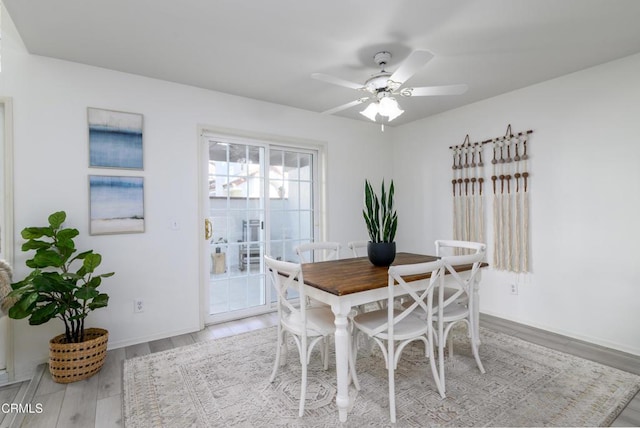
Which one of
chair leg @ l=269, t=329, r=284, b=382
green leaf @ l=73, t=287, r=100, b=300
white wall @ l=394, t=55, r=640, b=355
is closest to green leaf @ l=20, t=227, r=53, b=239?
green leaf @ l=73, t=287, r=100, b=300

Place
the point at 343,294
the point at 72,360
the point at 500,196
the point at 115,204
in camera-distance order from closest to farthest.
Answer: the point at 343,294 → the point at 72,360 → the point at 115,204 → the point at 500,196

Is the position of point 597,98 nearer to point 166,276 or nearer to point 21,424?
point 166,276

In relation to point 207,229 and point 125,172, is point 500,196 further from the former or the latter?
point 125,172

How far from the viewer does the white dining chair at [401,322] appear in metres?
1.74

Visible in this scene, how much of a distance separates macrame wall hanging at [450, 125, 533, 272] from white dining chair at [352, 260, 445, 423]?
1.74m

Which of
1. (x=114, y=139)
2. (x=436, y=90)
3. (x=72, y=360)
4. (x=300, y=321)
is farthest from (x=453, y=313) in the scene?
(x=114, y=139)

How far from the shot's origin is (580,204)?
2859mm

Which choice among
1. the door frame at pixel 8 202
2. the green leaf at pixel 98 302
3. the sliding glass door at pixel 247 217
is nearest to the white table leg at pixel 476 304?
the sliding glass door at pixel 247 217

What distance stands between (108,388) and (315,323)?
1.46m

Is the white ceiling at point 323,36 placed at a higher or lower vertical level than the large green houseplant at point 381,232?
higher

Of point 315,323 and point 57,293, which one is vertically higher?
point 57,293

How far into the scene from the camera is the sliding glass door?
11.0 feet

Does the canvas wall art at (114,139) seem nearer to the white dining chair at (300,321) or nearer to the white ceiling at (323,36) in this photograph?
the white ceiling at (323,36)

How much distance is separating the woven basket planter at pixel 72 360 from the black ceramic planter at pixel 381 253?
6.78 ft
